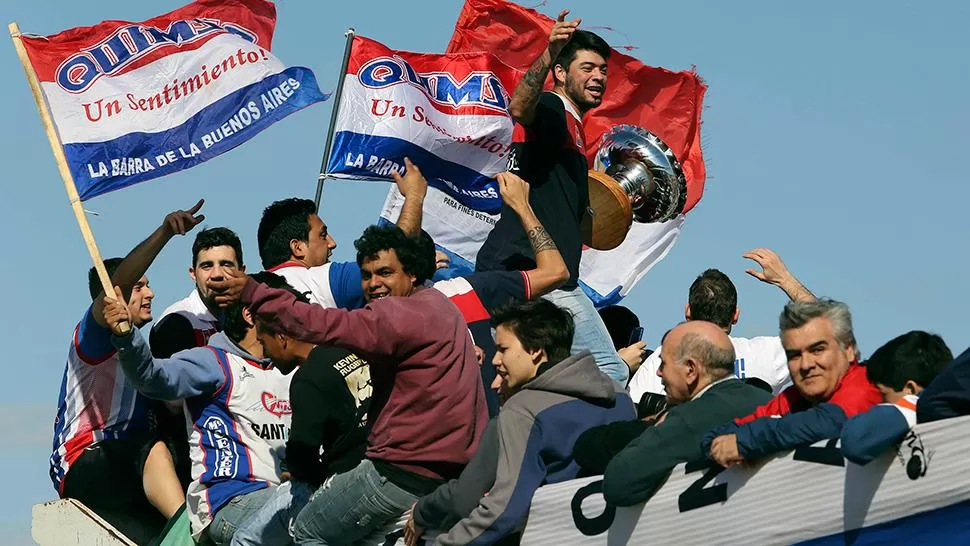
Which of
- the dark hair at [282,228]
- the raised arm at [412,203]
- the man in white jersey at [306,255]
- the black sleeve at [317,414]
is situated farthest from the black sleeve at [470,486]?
the dark hair at [282,228]

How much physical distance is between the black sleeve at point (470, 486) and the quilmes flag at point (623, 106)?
7.81m

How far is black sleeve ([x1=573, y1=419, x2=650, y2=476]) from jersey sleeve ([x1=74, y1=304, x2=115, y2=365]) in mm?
3217

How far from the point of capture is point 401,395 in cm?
775

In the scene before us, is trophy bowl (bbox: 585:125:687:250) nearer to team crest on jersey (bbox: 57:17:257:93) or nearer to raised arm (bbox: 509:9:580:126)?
raised arm (bbox: 509:9:580:126)

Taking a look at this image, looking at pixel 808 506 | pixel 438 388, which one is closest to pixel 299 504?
pixel 438 388

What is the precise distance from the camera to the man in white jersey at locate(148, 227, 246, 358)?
32.3ft

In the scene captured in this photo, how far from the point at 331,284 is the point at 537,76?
6.48 feet

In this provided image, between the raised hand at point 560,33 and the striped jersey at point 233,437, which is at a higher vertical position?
the raised hand at point 560,33

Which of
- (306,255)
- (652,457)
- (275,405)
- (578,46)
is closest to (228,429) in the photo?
(275,405)

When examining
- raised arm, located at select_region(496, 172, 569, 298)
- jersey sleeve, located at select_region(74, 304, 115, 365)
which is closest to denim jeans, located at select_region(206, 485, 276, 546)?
jersey sleeve, located at select_region(74, 304, 115, 365)

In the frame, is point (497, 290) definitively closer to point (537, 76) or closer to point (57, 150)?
point (537, 76)

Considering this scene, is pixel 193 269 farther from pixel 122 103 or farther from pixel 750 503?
pixel 750 503

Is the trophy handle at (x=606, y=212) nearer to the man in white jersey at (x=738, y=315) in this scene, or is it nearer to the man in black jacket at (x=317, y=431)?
the man in white jersey at (x=738, y=315)

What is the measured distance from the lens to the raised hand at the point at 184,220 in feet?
31.2
